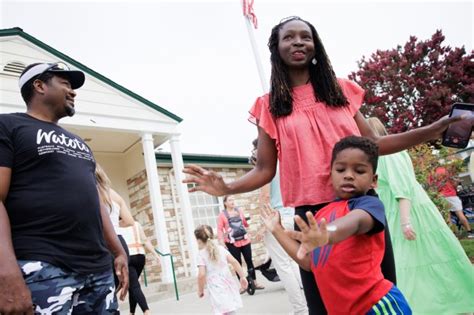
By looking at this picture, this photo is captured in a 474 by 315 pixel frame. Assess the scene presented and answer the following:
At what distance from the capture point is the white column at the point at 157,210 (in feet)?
34.4

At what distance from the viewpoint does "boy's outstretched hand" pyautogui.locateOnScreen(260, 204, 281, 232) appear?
5.83 ft

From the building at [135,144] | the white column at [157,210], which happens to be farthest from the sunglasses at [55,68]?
the white column at [157,210]

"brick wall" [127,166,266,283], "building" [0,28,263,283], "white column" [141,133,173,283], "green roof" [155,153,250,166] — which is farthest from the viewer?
"green roof" [155,153,250,166]

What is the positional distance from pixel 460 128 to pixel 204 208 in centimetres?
1259

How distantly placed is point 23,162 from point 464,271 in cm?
327

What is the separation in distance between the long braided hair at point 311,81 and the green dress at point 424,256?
1.65 m

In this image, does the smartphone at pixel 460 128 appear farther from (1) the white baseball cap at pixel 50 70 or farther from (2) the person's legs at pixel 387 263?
(1) the white baseball cap at pixel 50 70

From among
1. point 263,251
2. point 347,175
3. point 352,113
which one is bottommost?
point 263,251

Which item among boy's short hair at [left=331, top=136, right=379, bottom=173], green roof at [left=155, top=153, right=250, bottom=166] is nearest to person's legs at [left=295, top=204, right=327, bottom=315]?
boy's short hair at [left=331, top=136, right=379, bottom=173]

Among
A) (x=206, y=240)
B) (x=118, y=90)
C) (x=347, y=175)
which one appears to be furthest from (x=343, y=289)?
(x=118, y=90)

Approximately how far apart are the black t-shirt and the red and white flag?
35.1 feet

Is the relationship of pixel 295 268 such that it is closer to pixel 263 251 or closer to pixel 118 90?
pixel 118 90

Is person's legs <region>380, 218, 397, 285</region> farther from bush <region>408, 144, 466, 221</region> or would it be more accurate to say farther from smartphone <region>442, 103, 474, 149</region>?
bush <region>408, 144, 466, 221</region>

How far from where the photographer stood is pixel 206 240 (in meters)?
5.34
